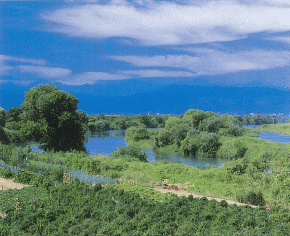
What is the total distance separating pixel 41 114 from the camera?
19906 millimetres

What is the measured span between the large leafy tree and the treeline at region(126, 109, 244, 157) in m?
15.7

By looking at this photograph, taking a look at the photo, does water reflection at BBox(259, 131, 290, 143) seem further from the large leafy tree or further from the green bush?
the large leafy tree

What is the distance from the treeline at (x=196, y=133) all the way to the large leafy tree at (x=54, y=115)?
15.7 m

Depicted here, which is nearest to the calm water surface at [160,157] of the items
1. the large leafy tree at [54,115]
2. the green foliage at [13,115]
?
the large leafy tree at [54,115]

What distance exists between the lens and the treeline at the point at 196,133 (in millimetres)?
32375

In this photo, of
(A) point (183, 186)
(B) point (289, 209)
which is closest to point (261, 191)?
(B) point (289, 209)

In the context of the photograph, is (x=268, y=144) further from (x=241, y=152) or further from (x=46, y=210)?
(x=46, y=210)

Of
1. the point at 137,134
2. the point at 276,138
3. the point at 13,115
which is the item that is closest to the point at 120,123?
the point at 137,134

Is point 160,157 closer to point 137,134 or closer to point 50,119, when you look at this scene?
point 137,134

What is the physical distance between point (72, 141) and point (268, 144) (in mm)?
20198

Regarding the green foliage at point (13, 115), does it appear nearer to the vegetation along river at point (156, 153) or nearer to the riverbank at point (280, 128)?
the vegetation along river at point (156, 153)

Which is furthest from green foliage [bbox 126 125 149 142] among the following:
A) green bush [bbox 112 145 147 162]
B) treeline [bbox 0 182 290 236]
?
treeline [bbox 0 182 290 236]

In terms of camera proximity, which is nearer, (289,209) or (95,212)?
(95,212)

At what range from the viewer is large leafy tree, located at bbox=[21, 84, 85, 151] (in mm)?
19719
